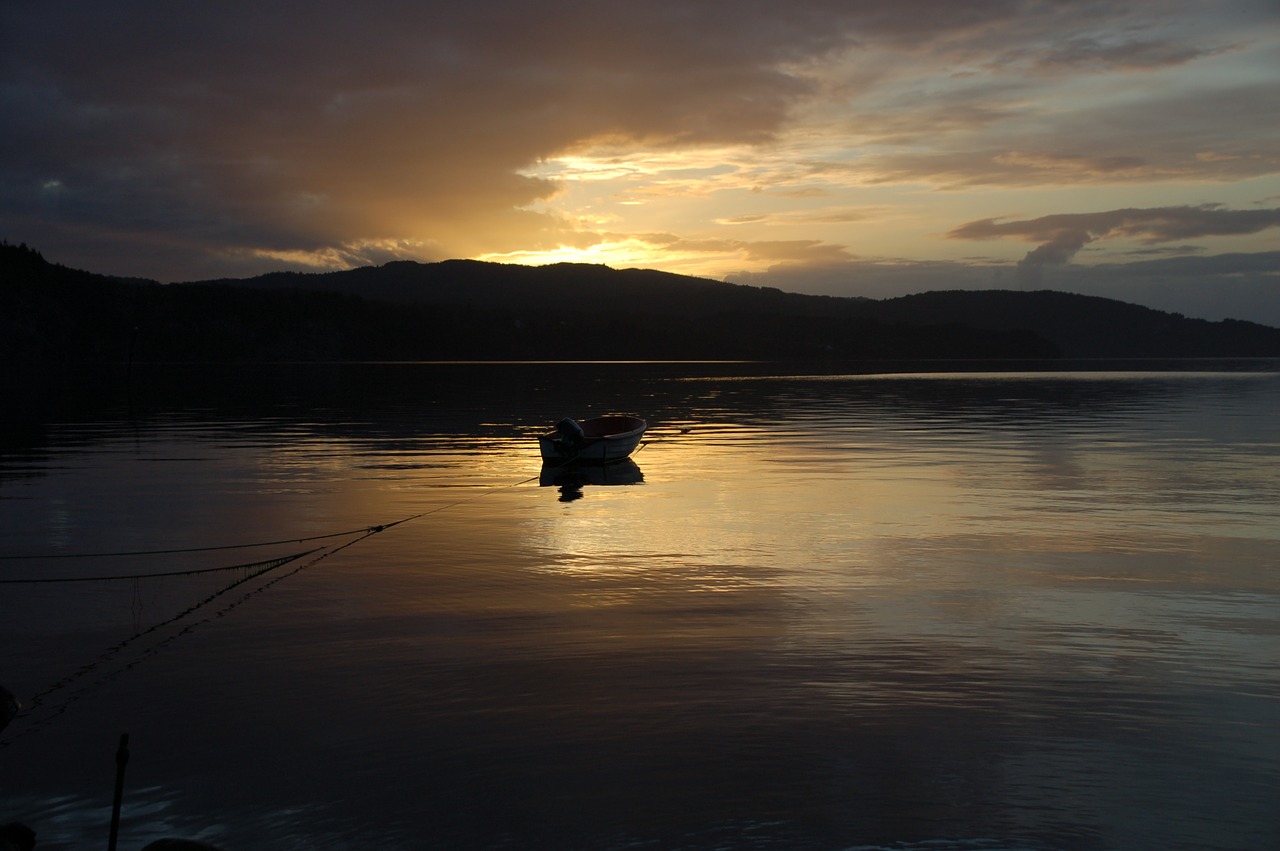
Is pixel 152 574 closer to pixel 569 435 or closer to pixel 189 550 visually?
pixel 189 550

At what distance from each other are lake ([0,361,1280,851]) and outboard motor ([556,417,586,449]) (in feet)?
16.0

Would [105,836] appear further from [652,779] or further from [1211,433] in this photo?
[1211,433]

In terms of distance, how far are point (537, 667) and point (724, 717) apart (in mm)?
2750

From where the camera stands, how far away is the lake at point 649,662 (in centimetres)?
→ 870

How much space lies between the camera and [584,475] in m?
34.3

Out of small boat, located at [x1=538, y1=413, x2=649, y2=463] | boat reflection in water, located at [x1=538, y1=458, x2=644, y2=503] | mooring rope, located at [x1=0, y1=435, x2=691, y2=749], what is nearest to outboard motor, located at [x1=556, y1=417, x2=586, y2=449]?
small boat, located at [x1=538, y1=413, x2=649, y2=463]

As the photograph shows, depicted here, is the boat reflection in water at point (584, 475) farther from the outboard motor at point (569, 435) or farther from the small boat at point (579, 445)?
the outboard motor at point (569, 435)

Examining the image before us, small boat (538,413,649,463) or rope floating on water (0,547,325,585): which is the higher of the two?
small boat (538,413,649,463)

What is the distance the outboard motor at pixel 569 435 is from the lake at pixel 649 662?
489 cm

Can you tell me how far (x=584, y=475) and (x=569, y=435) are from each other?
5.49ft

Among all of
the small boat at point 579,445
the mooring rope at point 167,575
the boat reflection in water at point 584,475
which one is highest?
the small boat at point 579,445

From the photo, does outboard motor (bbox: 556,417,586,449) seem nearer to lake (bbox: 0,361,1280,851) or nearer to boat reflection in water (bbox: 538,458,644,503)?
boat reflection in water (bbox: 538,458,644,503)

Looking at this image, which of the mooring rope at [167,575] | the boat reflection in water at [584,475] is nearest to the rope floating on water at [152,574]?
the mooring rope at [167,575]

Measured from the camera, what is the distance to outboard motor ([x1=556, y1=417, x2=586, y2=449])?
35.0 metres
